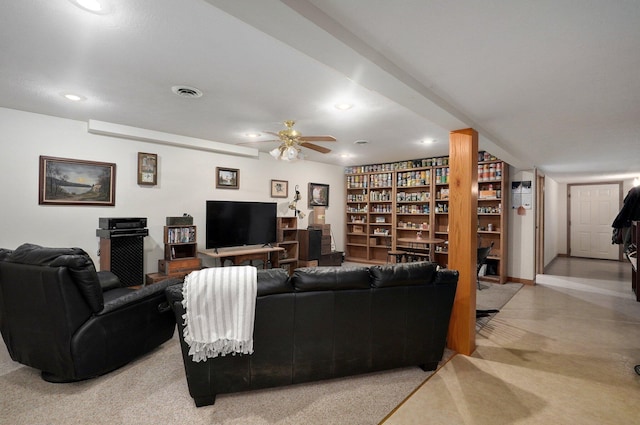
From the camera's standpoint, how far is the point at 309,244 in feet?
19.9

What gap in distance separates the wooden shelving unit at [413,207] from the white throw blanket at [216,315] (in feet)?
14.3

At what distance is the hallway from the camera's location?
192 centimetres

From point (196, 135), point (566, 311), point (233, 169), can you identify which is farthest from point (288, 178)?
point (566, 311)

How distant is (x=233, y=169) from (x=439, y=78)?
13.3 ft

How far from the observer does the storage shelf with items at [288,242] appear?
575cm

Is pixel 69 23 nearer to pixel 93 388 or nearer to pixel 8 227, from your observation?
pixel 93 388

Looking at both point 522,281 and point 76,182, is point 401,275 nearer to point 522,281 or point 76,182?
Answer: point 76,182

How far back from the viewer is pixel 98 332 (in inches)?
84.6

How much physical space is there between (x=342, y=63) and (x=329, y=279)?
4.41 ft

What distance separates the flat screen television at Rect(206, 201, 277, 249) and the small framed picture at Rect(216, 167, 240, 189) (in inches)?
16.4

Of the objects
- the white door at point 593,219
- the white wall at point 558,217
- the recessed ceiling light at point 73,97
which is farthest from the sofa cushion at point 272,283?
the white door at point 593,219

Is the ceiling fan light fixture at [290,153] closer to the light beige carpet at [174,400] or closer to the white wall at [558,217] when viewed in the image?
the light beige carpet at [174,400]

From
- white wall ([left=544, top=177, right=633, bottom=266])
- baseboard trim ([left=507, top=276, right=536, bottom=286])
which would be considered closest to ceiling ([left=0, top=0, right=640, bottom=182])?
baseboard trim ([left=507, top=276, right=536, bottom=286])

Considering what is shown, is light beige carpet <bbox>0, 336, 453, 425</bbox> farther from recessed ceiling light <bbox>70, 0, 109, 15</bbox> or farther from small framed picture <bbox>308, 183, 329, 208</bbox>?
small framed picture <bbox>308, 183, 329, 208</bbox>
